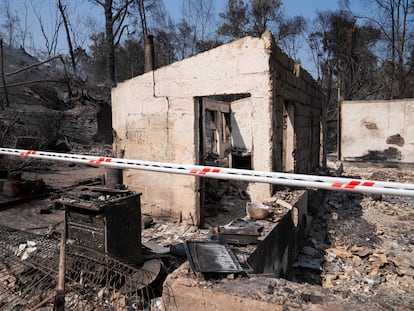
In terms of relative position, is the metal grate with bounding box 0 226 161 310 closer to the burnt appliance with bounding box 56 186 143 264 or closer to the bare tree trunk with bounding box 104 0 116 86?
the burnt appliance with bounding box 56 186 143 264

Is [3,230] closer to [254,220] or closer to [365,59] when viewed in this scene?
[254,220]

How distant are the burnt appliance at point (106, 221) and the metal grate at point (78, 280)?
4.6 inches

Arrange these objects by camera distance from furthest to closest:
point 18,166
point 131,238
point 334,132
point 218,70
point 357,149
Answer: point 334,132, point 357,149, point 18,166, point 218,70, point 131,238

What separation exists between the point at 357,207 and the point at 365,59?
18.5 metres

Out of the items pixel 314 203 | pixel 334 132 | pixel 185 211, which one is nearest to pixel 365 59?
pixel 334 132

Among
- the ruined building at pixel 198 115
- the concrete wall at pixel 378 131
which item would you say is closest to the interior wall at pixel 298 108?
the ruined building at pixel 198 115

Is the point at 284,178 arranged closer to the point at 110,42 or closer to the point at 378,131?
the point at 378,131

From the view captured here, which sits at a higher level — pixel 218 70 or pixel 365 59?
pixel 365 59

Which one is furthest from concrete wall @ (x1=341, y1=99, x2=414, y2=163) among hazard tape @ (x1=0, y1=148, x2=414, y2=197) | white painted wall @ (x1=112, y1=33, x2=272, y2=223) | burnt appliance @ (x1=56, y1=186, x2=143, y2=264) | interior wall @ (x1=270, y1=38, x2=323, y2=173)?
burnt appliance @ (x1=56, y1=186, x2=143, y2=264)

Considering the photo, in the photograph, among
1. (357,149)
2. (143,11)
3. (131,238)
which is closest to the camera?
(131,238)

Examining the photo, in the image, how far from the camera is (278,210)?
4.93m

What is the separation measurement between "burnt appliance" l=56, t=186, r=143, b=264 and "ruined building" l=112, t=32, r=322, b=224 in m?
2.71

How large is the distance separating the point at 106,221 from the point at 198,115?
137 inches

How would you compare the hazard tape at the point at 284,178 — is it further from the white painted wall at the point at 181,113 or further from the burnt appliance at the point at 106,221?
the white painted wall at the point at 181,113
